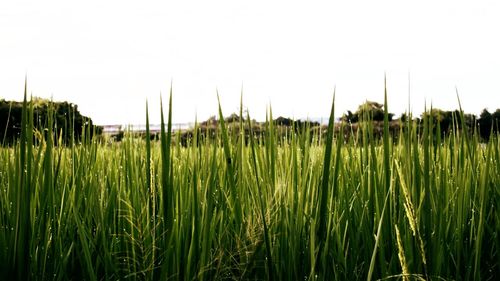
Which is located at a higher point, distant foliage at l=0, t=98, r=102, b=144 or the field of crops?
distant foliage at l=0, t=98, r=102, b=144

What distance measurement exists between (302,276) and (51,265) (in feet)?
2.53

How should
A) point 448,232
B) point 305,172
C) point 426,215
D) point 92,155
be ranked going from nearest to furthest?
1. point 426,215
2. point 305,172
3. point 448,232
4. point 92,155

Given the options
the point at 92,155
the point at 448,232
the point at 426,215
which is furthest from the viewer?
the point at 92,155

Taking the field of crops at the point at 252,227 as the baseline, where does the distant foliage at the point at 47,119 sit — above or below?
above

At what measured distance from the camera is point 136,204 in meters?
1.73

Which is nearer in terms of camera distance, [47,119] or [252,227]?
[252,227]

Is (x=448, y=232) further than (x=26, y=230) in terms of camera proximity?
Yes

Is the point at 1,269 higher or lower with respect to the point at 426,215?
lower

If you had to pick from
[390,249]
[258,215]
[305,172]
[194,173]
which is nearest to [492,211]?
[390,249]

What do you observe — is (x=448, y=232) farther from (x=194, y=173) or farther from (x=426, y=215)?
(x=194, y=173)

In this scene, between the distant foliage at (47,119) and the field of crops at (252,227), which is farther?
the distant foliage at (47,119)

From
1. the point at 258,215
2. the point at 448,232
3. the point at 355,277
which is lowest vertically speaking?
the point at 355,277

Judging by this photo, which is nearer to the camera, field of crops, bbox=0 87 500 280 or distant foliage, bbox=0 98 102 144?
field of crops, bbox=0 87 500 280

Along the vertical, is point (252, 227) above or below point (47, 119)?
below
